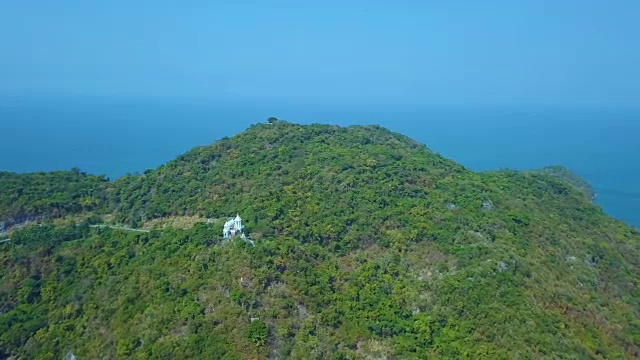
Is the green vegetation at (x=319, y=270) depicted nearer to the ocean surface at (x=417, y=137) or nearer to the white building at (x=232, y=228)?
the white building at (x=232, y=228)

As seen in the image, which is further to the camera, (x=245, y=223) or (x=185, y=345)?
(x=245, y=223)

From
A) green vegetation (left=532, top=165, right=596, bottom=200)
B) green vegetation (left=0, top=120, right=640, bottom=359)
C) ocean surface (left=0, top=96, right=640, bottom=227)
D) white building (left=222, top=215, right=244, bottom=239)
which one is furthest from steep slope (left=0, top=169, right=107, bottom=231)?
green vegetation (left=532, top=165, right=596, bottom=200)

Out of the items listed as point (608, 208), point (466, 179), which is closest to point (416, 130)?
point (608, 208)

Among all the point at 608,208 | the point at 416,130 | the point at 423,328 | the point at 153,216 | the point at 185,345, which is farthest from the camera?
the point at 416,130

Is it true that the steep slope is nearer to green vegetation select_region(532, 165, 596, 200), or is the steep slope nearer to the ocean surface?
the ocean surface

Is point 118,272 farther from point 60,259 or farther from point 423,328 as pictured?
point 423,328

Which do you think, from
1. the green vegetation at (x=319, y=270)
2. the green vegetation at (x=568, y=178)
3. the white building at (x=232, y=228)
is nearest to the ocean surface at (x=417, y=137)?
the green vegetation at (x=568, y=178)
